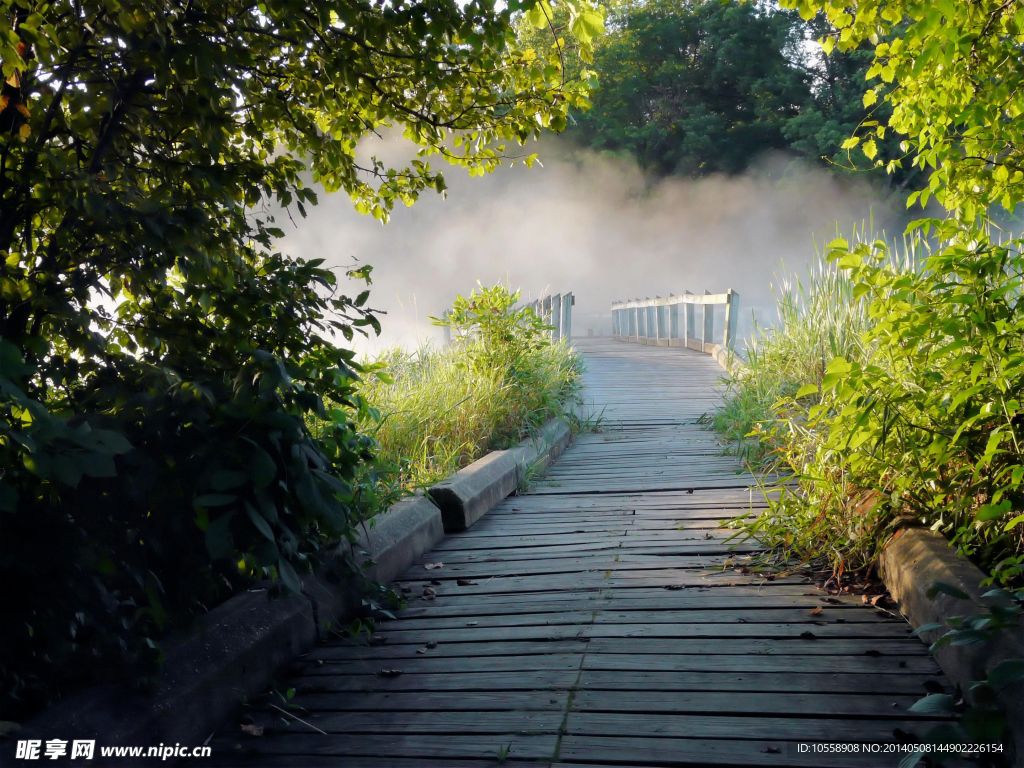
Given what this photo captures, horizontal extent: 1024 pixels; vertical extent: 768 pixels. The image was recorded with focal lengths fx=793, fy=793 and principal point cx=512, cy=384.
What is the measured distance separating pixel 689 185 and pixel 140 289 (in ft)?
119

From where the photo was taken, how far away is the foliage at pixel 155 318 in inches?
64.4

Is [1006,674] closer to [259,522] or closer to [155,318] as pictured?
[259,522]

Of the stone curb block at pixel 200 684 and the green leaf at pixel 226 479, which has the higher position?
the green leaf at pixel 226 479

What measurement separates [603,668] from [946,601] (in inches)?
37.9

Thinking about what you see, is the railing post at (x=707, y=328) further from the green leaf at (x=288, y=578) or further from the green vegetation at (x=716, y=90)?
the green vegetation at (x=716, y=90)

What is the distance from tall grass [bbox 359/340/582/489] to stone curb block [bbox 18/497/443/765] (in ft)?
3.55

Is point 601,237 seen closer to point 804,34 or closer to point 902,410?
point 804,34

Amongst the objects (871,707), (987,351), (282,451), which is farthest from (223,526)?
(987,351)

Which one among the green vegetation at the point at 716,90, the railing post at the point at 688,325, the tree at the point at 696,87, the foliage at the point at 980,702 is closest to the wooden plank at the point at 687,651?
the foliage at the point at 980,702

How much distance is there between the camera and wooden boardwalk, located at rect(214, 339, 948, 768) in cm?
189

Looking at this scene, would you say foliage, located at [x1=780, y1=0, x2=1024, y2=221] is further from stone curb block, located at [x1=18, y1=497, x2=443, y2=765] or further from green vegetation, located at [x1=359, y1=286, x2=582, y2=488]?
green vegetation, located at [x1=359, y1=286, x2=582, y2=488]

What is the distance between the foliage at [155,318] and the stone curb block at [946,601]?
1.39 metres

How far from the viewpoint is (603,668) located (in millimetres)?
2309

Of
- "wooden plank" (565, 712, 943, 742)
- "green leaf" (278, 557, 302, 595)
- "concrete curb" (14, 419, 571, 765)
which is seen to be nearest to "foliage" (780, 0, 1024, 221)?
"wooden plank" (565, 712, 943, 742)
